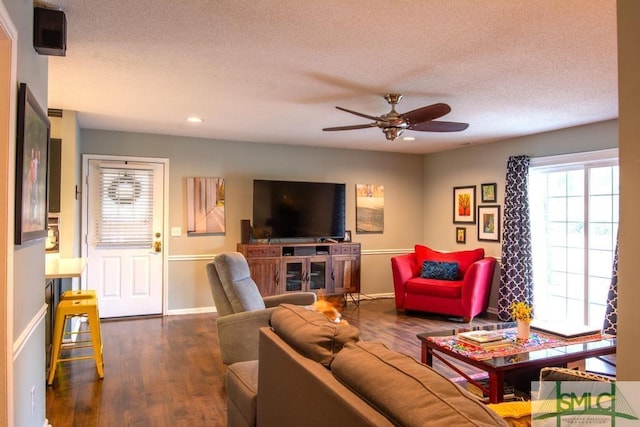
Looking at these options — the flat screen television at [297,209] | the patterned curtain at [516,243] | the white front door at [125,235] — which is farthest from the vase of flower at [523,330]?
→ the white front door at [125,235]

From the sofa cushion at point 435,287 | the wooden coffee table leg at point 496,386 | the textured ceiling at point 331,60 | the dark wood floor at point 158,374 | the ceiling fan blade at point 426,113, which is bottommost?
the dark wood floor at point 158,374

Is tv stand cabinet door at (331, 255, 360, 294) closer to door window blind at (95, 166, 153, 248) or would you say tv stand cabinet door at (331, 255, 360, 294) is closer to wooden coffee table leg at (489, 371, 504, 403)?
door window blind at (95, 166, 153, 248)

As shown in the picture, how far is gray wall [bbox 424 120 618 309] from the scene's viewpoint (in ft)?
16.3

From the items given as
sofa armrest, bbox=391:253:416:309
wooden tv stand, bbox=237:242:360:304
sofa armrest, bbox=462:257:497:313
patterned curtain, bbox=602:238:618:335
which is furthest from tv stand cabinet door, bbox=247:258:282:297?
patterned curtain, bbox=602:238:618:335

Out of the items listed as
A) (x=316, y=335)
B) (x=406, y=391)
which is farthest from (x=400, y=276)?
(x=406, y=391)

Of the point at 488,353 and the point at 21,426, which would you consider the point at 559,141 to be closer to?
the point at 488,353

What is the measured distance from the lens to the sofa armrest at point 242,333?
3.25 meters

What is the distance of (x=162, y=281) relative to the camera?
19.0 feet

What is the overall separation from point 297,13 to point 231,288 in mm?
2051

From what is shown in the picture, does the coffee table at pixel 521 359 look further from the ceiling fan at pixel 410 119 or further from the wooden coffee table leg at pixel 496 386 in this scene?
the ceiling fan at pixel 410 119

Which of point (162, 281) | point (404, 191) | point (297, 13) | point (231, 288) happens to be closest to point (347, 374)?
point (297, 13)

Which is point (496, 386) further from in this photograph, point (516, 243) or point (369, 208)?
point (369, 208)

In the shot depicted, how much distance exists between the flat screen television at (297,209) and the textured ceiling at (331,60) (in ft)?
4.59

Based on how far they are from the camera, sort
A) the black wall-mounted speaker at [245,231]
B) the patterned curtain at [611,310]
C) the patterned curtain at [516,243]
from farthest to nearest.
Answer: the black wall-mounted speaker at [245,231] → the patterned curtain at [516,243] → the patterned curtain at [611,310]
